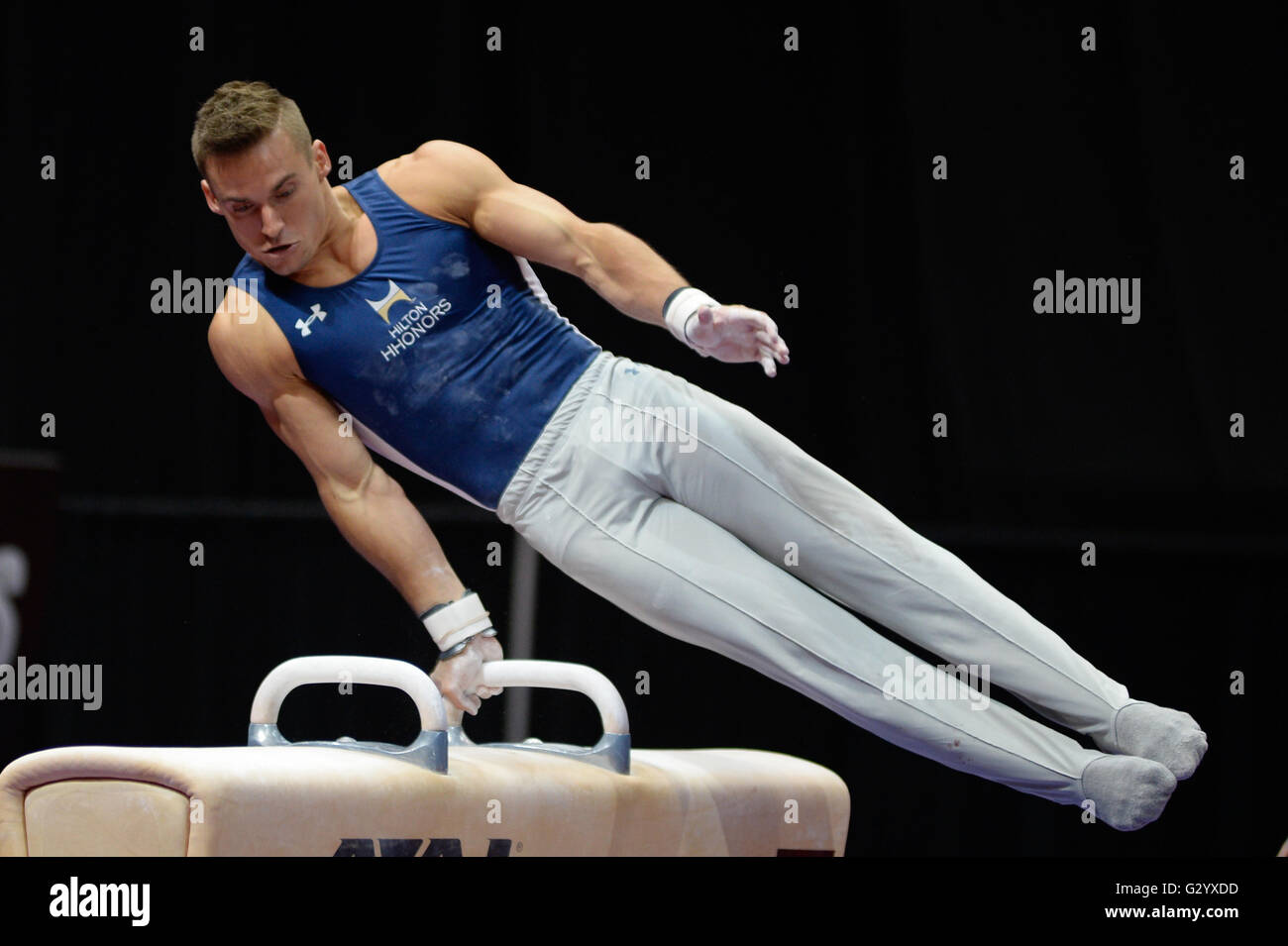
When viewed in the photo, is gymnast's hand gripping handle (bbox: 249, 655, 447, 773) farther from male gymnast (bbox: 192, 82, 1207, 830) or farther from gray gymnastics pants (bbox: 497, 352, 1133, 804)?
gray gymnastics pants (bbox: 497, 352, 1133, 804)

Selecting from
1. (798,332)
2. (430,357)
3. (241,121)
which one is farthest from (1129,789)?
(798,332)

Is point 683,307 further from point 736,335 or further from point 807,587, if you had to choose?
point 807,587

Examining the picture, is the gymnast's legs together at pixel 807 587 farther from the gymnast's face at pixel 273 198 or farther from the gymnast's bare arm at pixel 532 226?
the gymnast's face at pixel 273 198

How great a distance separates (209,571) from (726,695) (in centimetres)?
167

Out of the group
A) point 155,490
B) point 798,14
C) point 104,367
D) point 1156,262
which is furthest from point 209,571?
point 1156,262

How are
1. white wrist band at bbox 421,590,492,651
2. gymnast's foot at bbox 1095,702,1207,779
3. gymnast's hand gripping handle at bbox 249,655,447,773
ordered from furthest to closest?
1. white wrist band at bbox 421,590,492,651
2. gymnast's foot at bbox 1095,702,1207,779
3. gymnast's hand gripping handle at bbox 249,655,447,773

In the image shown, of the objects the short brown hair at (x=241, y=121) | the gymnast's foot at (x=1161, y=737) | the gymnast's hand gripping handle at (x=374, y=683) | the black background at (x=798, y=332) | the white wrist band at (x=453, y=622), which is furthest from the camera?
the black background at (x=798, y=332)

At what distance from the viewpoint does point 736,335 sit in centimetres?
255

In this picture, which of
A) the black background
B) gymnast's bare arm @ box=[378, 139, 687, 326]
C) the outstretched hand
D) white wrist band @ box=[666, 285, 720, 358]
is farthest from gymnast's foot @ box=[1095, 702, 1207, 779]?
the black background

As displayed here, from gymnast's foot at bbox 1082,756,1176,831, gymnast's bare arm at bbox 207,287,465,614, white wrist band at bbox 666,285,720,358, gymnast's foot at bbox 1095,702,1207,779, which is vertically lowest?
gymnast's foot at bbox 1082,756,1176,831

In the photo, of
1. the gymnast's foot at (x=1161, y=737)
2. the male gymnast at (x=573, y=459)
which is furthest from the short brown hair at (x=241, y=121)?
the gymnast's foot at (x=1161, y=737)

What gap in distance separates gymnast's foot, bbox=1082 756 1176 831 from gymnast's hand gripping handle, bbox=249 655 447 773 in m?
1.19

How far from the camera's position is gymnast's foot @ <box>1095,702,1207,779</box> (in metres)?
2.60

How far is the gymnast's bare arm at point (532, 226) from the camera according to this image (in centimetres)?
282
